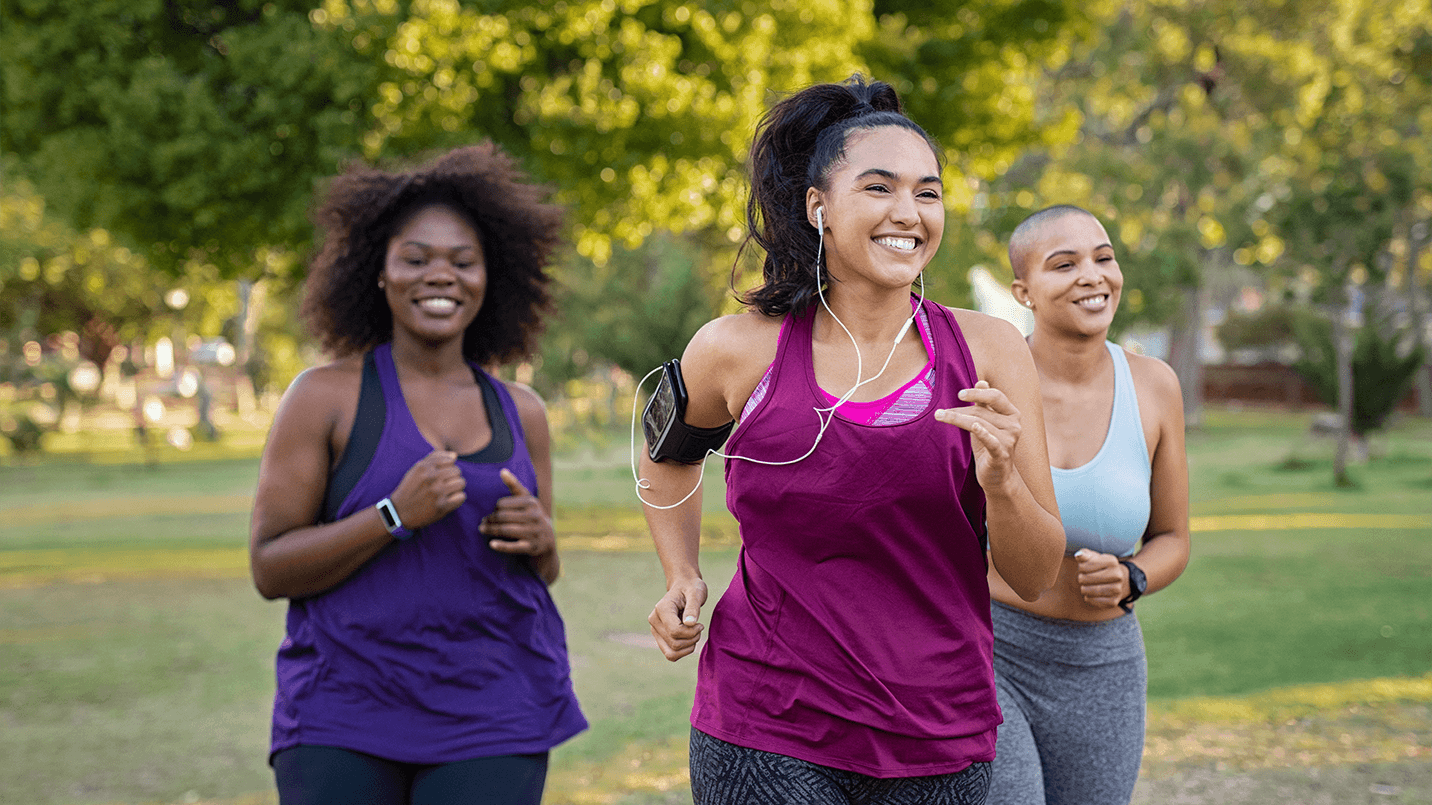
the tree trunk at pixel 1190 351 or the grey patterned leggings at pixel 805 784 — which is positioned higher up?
the grey patterned leggings at pixel 805 784

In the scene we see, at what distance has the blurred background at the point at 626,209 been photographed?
7.29m

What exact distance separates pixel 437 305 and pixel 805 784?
1.69m

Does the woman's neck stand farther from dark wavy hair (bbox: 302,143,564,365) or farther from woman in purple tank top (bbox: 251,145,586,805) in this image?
dark wavy hair (bbox: 302,143,564,365)

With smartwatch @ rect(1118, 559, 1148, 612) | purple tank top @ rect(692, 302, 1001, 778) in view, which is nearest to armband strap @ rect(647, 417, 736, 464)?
purple tank top @ rect(692, 302, 1001, 778)

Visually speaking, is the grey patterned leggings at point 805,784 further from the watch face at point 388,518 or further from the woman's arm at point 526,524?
the watch face at point 388,518

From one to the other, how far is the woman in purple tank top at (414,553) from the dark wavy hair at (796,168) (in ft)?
3.28

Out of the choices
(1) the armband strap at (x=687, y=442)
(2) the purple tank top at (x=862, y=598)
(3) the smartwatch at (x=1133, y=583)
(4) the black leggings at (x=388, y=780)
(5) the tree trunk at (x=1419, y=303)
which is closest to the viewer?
(2) the purple tank top at (x=862, y=598)

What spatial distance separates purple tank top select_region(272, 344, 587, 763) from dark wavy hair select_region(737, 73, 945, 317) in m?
1.05

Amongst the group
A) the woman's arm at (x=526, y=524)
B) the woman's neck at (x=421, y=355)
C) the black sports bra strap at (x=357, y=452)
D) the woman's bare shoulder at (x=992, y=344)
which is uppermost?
the woman's bare shoulder at (x=992, y=344)

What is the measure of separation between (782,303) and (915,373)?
32 centimetres

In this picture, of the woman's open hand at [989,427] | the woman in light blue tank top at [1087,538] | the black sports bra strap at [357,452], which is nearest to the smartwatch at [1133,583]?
the woman in light blue tank top at [1087,538]

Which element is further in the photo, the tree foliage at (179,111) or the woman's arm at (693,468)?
the tree foliage at (179,111)

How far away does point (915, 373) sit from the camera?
2.20m

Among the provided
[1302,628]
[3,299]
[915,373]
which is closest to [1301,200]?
[1302,628]
